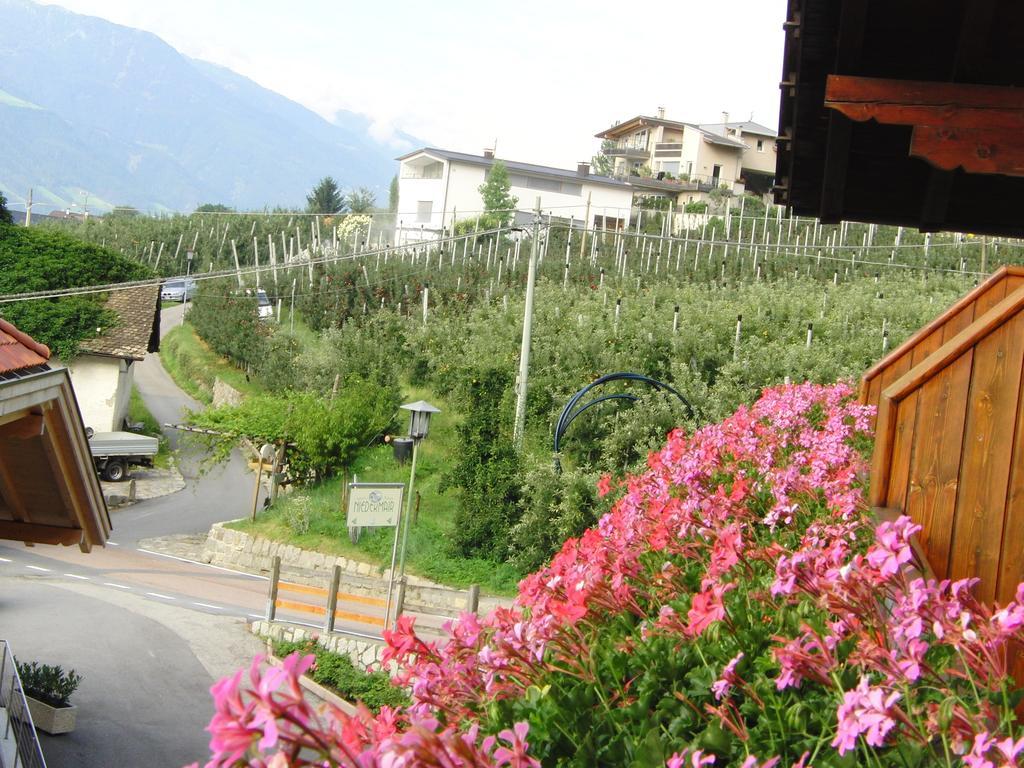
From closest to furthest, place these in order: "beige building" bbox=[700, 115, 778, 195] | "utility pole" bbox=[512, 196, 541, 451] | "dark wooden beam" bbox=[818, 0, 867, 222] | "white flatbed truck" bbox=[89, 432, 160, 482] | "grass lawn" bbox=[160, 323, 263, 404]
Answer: "dark wooden beam" bbox=[818, 0, 867, 222] < "utility pole" bbox=[512, 196, 541, 451] < "white flatbed truck" bbox=[89, 432, 160, 482] < "grass lawn" bbox=[160, 323, 263, 404] < "beige building" bbox=[700, 115, 778, 195]

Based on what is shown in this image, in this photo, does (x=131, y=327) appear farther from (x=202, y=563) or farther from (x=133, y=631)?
(x=133, y=631)

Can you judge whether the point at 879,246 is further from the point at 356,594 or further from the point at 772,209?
the point at 356,594

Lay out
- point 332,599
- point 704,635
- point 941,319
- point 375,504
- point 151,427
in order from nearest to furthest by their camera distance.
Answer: point 704,635 → point 941,319 → point 332,599 → point 375,504 → point 151,427

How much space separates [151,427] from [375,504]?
1744 centimetres

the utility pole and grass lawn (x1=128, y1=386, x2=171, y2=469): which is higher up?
the utility pole

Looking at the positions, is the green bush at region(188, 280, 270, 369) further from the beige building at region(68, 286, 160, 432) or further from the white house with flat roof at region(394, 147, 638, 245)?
the white house with flat roof at region(394, 147, 638, 245)

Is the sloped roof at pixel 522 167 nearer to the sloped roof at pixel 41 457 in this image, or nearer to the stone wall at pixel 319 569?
the stone wall at pixel 319 569

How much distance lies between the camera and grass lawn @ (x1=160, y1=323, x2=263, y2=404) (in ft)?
113

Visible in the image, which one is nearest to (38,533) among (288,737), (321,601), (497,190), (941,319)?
(941,319)

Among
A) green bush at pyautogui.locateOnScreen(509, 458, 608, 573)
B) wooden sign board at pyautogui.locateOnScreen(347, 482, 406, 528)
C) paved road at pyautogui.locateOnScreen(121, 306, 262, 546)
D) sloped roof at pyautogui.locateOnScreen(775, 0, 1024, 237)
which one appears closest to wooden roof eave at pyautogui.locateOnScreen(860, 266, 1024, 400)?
sloped roof at pyautogui.locateOnScreen(775, 0, 1024, 237)

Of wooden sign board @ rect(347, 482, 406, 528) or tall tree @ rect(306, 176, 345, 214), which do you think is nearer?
wooden sign board @ rect(347, 482, 406, 528)

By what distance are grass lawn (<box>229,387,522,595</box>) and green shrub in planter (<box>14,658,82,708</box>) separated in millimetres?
7418

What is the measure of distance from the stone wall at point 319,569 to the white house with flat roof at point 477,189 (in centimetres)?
2817

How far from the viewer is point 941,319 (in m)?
4.70
